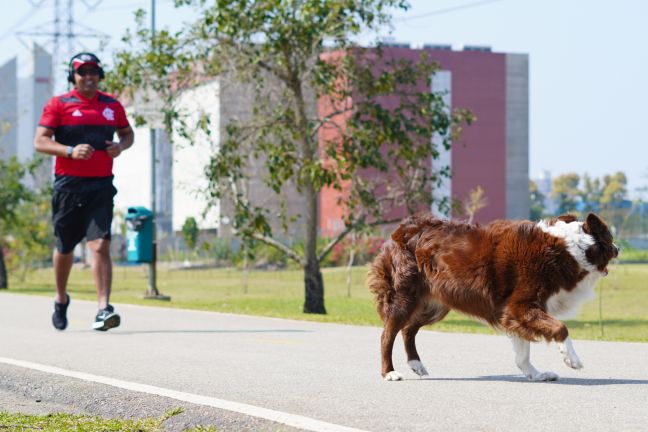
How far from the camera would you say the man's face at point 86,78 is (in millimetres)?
10766

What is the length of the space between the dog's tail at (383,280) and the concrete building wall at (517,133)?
4140 inches

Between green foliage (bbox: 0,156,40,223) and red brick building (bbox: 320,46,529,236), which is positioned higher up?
red brick building (bbox: 320,46,529,236)

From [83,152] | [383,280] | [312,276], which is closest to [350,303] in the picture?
[312,276]

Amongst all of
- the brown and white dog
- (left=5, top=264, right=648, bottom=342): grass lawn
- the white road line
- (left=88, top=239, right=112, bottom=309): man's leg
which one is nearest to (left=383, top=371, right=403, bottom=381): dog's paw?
the brown and white dog

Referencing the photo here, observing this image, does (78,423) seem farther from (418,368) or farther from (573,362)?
(573,362)

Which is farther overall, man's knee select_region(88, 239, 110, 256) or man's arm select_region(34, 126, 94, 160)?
man's knee select_region(88, 239, 110, 256)

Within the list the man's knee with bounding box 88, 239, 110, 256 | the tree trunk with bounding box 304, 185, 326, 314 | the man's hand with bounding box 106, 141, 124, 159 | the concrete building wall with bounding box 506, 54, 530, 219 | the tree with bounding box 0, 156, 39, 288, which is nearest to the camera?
the man's hand with bounding box 106, 141, 124, 159

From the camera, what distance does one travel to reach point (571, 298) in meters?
6.90

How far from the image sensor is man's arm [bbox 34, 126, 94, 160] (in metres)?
10.3

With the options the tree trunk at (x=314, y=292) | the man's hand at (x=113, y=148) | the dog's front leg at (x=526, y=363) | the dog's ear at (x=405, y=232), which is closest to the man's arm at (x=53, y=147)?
the man's hand at (x=113, y=148)

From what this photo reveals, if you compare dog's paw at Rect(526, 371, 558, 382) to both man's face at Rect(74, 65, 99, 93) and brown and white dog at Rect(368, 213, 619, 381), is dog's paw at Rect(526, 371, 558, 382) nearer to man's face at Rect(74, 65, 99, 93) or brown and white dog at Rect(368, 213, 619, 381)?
brown and white dog at Rect(368, 213, 619, 381)

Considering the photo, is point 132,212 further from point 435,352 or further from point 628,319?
point 435,352

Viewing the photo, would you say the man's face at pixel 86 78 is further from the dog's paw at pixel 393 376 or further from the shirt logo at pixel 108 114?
the dog's paw at pixel 393 376

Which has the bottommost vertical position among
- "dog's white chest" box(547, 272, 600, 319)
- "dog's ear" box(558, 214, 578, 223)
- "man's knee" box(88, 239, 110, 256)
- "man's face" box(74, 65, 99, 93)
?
"dog's white chest" box(547, 272, 600, 319)
